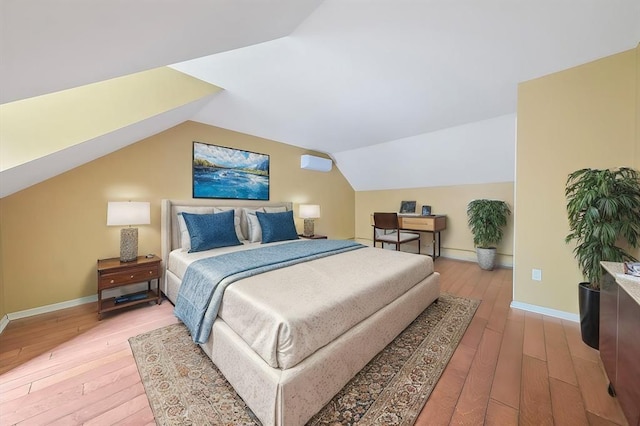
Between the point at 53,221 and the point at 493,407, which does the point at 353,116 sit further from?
the point at 53,221

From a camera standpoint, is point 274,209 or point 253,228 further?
point 274,209

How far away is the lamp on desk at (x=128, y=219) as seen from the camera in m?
2.37

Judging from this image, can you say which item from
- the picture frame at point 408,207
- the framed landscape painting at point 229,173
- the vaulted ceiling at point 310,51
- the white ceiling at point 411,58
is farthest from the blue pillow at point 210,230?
the picture frame at point 408,207

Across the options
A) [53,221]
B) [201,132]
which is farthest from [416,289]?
[53,221]

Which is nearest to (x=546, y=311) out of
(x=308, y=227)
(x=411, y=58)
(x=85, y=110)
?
(x=411, y=58)

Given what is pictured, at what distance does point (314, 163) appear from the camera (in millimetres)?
4723

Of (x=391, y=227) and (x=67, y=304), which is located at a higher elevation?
(x=391, y=227)

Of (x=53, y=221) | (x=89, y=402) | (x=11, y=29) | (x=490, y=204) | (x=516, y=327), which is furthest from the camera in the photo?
(x=490, y=204)

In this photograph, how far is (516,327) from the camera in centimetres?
211

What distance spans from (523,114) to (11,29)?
3604 millimetres

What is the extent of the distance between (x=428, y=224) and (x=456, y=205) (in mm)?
830

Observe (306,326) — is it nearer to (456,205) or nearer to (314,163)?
(314,163)

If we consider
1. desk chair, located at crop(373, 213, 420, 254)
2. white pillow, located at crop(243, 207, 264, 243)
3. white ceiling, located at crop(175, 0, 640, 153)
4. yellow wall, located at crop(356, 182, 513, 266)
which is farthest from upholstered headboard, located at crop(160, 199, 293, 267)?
yellow wall, located at crop(356, 182, 513, 266)

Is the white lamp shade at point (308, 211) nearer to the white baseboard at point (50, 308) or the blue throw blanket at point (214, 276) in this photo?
the blue throw blanket at point (214, 276)
